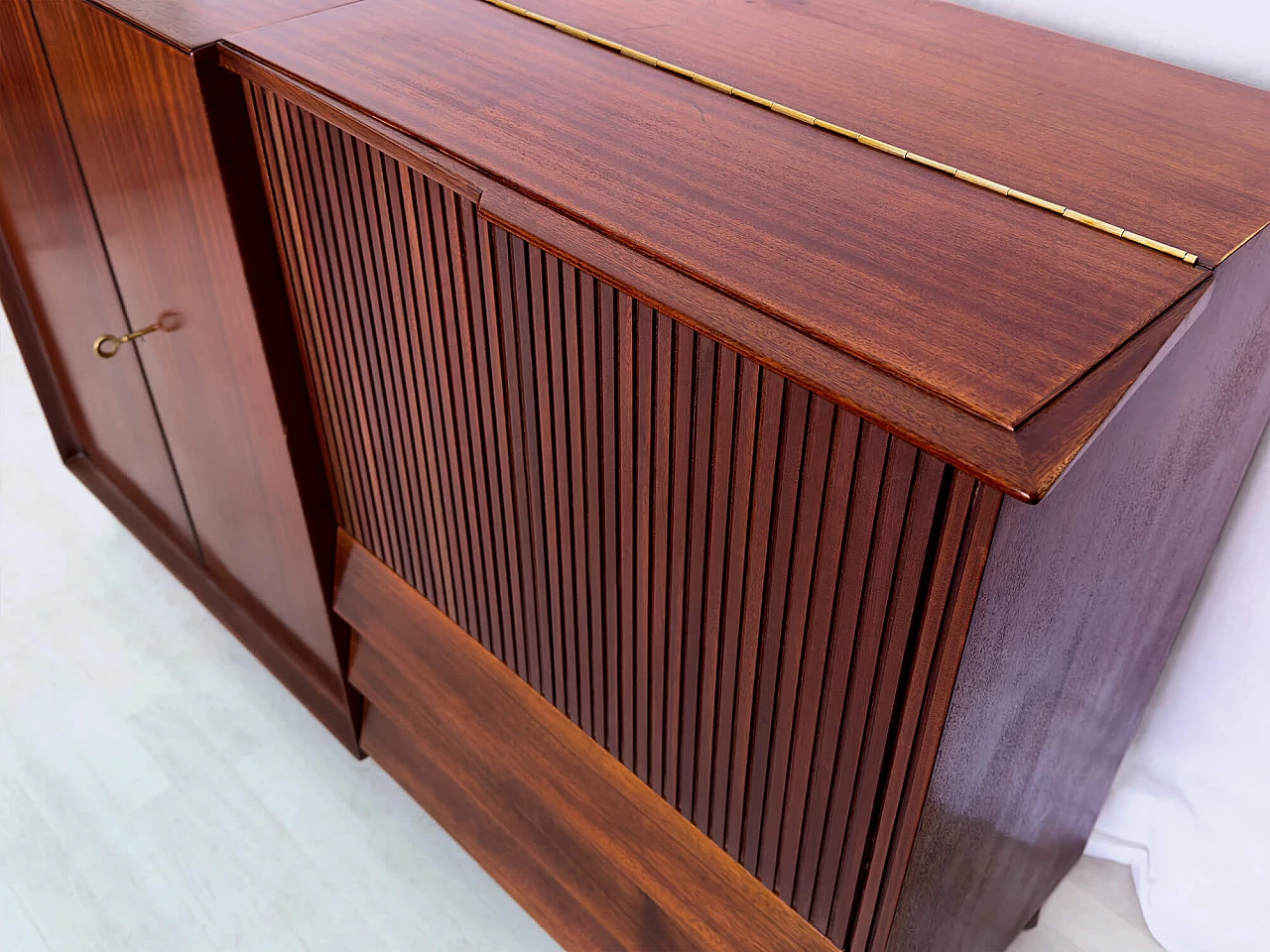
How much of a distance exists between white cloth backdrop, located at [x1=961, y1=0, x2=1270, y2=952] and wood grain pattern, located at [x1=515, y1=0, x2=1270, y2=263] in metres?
0.08

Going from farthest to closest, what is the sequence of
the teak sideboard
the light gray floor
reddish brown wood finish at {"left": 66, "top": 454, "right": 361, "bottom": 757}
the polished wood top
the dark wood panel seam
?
1. reddish brown wood finish at {"left": 66, "top": 454, "right": 361, "bottom": 757}
2. the light gray floor
3. the dark wood panel seam
4. the polished wood top
5. the teak sideboard

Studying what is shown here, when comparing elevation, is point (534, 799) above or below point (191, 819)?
above

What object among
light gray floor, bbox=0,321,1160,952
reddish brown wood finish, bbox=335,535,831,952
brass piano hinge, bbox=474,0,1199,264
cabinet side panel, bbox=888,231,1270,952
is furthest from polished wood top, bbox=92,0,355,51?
light gray floor, bbox=0,321,1160,952

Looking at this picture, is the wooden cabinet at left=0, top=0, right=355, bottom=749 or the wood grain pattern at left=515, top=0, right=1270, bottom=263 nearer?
the wood grain pattern at left=515, top=0, right=1270, bottom=263

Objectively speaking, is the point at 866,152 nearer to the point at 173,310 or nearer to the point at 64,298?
the point at 173,310

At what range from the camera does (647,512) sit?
32.4 inches

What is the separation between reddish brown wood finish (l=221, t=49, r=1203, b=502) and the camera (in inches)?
20.6

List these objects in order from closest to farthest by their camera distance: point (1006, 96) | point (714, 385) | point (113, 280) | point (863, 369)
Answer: point (863, 369) < point (714, 385) < point (1006, 96) < point (113, 280)

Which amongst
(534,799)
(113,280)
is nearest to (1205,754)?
(534,799)

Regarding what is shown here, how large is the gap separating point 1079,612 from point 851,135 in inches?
14.8

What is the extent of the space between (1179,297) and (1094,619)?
1.03 feet

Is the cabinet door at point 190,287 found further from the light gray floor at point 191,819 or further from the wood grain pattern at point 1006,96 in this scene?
the wood grain pattern at point 1006,96

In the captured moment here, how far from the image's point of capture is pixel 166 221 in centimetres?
114

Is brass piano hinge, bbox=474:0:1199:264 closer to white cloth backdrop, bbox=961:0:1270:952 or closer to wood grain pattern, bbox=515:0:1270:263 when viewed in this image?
wood grain pattern, bbox=515:0:1270:263
